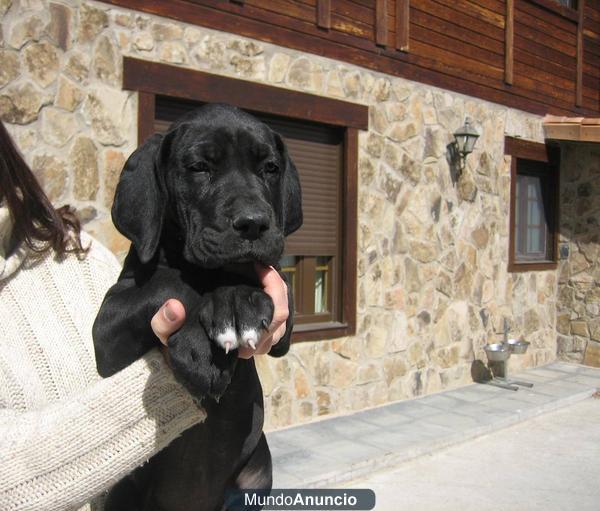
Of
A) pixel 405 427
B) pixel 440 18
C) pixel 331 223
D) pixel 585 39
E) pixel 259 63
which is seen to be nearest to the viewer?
pixel 259 63

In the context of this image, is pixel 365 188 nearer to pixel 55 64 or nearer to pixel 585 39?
pixel 55 64

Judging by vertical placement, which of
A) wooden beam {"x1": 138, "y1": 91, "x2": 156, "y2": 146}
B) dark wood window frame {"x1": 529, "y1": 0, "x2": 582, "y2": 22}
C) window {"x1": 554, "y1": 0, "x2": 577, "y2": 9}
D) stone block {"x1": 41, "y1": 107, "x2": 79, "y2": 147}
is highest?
window {"x1": 554, "y1": 0, "x2": 577, "y2": 9}

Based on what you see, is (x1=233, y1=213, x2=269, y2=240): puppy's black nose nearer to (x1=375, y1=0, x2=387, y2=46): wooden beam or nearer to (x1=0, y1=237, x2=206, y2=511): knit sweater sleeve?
(x1=0, y1=237, x2=206, y2=511): knit sweater sleeve

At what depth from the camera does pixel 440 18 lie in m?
7.39

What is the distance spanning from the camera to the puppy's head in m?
1.46

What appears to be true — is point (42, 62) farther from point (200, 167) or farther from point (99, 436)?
point (99, 436)

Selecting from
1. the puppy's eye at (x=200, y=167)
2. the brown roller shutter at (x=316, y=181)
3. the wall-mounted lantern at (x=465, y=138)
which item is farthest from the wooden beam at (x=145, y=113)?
the wall-mounted lantern at (x=465, y=138)

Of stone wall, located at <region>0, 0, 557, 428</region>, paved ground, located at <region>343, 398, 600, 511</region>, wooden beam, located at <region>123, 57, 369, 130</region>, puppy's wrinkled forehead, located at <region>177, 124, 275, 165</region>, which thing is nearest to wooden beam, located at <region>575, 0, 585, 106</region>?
stone wall, located at <region>0, 0, 557, 428</region>

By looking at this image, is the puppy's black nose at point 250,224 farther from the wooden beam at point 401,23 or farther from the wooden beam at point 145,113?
the wooden beam at point 401,23

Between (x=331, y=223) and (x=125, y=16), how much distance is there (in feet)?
8.93

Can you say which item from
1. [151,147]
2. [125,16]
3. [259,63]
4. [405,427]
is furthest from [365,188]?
[151,147]

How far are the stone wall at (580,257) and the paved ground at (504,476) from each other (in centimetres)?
338

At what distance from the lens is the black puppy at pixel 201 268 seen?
56.9 inches

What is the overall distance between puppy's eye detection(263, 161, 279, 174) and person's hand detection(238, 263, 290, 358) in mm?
319
